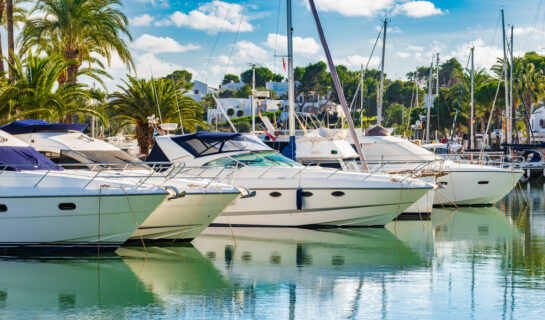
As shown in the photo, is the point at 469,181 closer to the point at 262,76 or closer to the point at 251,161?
the point at 251,161

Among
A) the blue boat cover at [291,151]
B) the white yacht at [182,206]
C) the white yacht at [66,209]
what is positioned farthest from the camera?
the blue boat cover at [291,151]

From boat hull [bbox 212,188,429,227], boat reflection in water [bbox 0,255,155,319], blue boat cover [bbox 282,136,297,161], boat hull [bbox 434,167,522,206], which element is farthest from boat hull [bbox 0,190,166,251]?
boat hull [bbox 434,167,522,206]

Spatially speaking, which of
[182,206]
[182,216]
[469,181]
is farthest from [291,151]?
[469,181]

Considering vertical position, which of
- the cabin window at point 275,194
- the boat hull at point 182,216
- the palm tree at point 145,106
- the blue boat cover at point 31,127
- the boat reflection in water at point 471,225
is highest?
the palm tree at point 145,106

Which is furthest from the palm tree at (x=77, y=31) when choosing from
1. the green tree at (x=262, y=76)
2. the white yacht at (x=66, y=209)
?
the green tree at (x=262, y=76)

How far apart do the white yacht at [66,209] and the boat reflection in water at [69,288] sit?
1.48 ft

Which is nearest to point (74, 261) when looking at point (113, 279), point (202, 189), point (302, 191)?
point (113, 279)

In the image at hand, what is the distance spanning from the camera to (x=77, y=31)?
31.0 metres

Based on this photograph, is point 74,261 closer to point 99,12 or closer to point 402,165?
point 402,165

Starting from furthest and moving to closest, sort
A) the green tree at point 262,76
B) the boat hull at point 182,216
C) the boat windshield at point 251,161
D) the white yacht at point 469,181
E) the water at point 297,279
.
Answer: the green tree at point 262,76 < the white yacht at point 469,181 < the boat windshield at point 251,161 < the boat hull at point 182,216 < the water at point 297,279

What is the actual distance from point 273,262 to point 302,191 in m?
4.29

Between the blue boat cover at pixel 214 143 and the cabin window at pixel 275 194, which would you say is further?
the blue boat cover at pixel 214 143

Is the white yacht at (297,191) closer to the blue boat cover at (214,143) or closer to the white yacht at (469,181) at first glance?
the blue boat cover at (214,143)

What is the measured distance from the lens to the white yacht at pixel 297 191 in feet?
62.6
